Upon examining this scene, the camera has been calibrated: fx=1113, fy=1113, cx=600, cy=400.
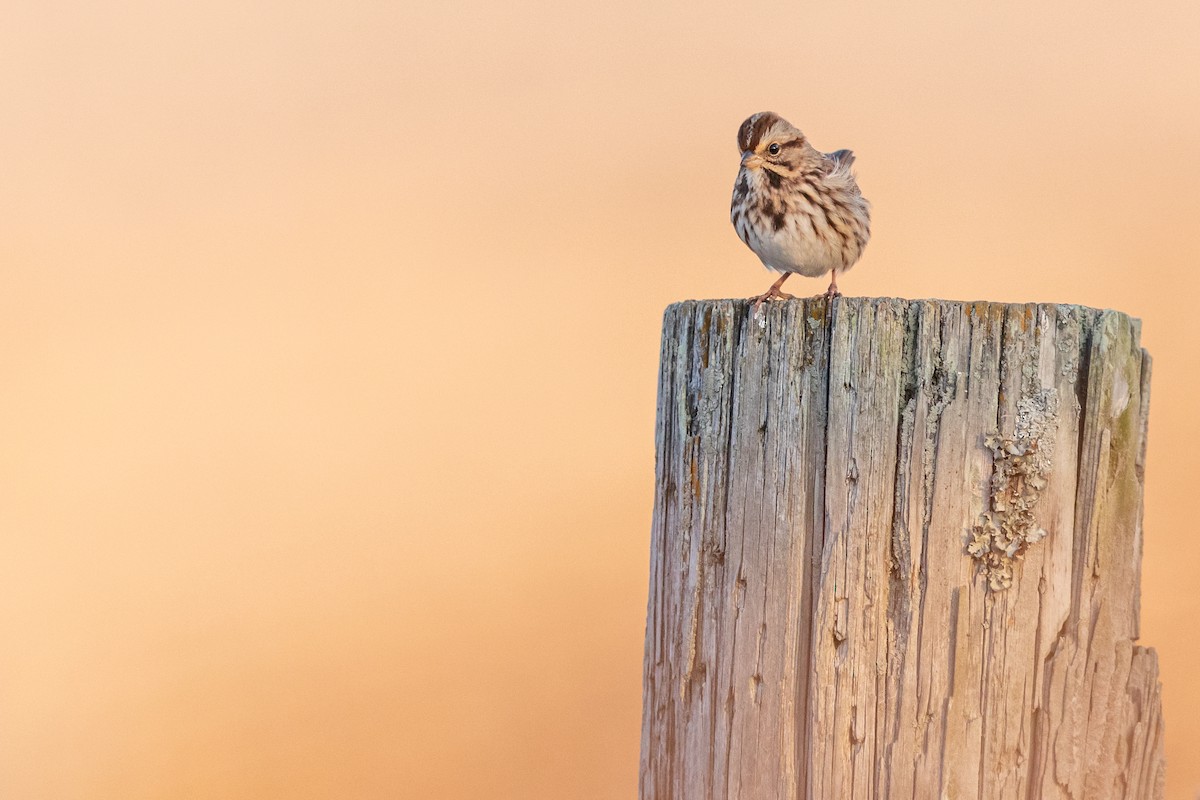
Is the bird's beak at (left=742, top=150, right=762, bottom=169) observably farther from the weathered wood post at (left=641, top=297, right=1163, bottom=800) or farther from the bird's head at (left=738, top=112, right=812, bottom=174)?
the weathered wood post at (left=641, top=297, right=1163, bottom=800)

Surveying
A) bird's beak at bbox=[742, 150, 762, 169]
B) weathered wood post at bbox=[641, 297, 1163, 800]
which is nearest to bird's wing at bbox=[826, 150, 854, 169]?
bird's beak at bbox=[742, 150, 762, 169]

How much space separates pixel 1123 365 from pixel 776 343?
680mm

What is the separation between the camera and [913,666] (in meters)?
2.15

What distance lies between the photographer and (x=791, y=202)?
13.1 feet

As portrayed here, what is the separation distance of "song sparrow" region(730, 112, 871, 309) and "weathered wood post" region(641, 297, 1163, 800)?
1807mm

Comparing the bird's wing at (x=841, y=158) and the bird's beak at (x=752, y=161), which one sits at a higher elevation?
the bird's wing at (x=841, y=158)

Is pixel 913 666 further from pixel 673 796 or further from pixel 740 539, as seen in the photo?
pixel 673 796

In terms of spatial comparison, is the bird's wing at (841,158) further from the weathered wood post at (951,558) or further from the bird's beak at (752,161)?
the weathered wood post at (951,558)

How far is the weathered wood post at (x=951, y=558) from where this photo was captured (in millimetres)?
2152

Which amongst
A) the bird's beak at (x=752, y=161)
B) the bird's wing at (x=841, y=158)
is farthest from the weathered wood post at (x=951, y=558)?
the bird's wing at (x=841, y=158)

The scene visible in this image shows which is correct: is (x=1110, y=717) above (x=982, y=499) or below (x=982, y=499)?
below

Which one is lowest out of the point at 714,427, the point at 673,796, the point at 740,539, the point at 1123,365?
the point at 673,796

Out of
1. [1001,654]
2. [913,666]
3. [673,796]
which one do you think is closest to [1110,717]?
[1001,654]

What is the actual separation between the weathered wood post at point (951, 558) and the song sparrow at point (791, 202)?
5.93 feet
